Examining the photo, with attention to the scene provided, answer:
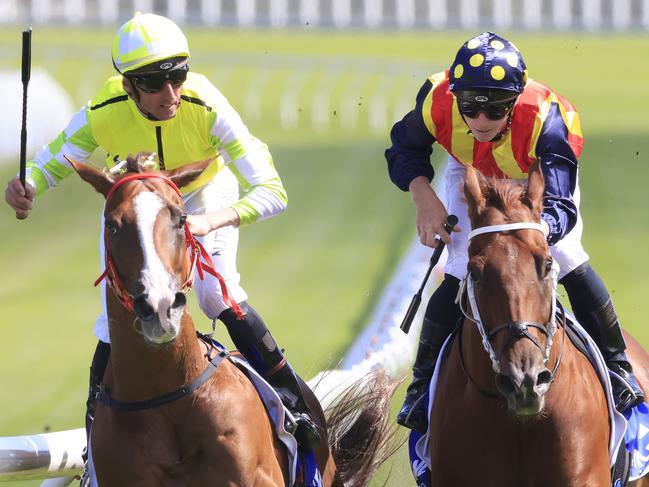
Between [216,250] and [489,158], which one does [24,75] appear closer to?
[216,250]

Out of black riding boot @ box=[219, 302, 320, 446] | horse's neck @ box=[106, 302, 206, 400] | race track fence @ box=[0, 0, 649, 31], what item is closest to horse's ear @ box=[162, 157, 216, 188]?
horse's neck @ box=[106, 302, 206, 400]

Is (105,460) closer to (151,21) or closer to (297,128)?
(151,21)

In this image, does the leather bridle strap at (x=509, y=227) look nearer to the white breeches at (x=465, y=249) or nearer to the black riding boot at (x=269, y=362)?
the white breeches at (x=465, y=249)

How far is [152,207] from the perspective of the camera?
4648mm

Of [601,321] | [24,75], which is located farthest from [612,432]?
[24,75]

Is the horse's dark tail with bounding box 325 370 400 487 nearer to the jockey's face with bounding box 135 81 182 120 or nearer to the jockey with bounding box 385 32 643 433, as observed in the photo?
the jockey with bounding box 385 32 643 433

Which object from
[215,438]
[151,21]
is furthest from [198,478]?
[151,21]

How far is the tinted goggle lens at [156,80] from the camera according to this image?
538 cm

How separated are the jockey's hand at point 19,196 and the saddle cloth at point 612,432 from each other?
68.1 inches

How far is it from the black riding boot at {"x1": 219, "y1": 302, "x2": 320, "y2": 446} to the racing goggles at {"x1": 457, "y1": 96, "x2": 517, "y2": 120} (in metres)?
1.24

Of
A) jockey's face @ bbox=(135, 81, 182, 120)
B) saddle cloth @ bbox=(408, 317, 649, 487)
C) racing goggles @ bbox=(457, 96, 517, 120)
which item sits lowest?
saddle cloth @ bbox=(408, 317, 649, 487)

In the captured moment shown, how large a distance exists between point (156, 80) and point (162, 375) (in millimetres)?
1200

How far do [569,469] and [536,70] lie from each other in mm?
15726

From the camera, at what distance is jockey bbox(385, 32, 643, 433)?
5.29 meters
